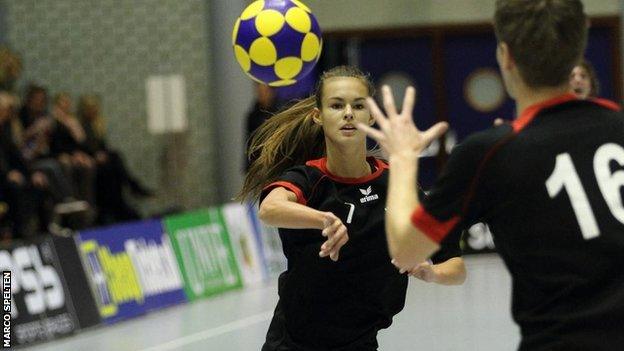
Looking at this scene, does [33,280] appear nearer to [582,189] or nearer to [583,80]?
[583,80]

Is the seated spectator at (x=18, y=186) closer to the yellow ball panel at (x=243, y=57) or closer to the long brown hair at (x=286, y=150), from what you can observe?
the yellow ball panel at (x=243, y=57)

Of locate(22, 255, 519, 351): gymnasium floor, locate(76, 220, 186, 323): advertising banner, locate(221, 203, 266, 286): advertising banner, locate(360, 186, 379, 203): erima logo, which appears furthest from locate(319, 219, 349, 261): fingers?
locate(221, 203, 266, 286): advertising banner

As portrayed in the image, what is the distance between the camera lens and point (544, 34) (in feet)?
8.57

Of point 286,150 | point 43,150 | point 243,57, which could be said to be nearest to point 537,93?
point 286,150

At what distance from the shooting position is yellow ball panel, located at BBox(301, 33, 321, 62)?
19.5 ft

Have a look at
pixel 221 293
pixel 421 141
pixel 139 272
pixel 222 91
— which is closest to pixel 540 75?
pixel 421 141

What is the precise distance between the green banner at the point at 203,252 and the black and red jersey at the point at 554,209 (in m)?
9.09

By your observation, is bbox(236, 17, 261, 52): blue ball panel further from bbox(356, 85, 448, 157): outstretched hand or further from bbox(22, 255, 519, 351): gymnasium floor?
bbox(22, 255, 519, 351): gymnasium floor

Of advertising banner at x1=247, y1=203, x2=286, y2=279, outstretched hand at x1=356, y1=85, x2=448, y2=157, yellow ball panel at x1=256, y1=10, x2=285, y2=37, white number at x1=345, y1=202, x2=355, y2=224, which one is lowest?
advertising banner at x1=247, y1=203, x2=286, y2=279

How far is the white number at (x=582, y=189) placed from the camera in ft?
8.79

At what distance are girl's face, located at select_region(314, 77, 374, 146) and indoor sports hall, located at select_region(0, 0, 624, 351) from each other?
1cm

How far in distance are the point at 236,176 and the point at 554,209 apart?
12863mm

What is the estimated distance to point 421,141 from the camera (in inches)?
110

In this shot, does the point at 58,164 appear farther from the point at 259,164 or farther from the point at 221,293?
the point at 259,164
